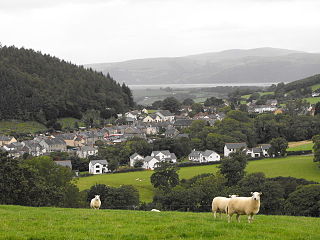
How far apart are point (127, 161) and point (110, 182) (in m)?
23.1

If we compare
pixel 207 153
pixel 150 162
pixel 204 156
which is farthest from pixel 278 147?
pixel 150 162

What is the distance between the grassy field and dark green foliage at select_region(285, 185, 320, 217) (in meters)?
46.8

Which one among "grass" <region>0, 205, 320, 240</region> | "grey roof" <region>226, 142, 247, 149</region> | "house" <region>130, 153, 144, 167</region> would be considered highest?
"grass" <region>0, 205, 320, 240</region>

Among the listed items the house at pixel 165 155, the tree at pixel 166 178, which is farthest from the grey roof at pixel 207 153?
the tree at pixel 166 178

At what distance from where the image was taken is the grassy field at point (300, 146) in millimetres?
85481

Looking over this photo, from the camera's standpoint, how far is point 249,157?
82.8 metres

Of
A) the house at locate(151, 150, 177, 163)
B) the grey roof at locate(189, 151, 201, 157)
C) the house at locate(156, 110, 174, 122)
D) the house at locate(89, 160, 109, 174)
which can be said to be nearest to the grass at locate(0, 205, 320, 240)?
the house at locate(89, 160, 109, 174)

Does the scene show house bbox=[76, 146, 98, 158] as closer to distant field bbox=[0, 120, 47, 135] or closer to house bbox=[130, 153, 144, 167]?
house bbox=[130, 153, 144, 167]

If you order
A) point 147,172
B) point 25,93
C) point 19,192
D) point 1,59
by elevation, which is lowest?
point 147,172

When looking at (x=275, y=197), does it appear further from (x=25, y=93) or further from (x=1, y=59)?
(x=1, y=59)

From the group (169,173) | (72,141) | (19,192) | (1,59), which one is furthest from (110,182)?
(1,59)

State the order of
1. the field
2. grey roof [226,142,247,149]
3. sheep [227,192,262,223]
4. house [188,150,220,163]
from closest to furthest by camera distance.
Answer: sheep [227,192,262,223] < the field < house [188,150,220,163] < grey roof [226,142,247,149]

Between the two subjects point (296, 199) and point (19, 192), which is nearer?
point (19, 192)

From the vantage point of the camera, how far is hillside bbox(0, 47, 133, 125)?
138m
